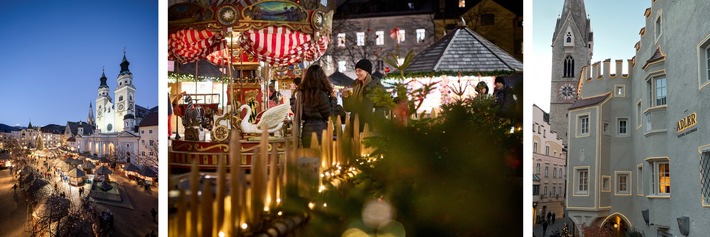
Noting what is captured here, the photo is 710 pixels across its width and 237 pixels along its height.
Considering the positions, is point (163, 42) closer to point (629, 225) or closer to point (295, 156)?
point (295, 156)

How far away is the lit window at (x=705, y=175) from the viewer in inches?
182

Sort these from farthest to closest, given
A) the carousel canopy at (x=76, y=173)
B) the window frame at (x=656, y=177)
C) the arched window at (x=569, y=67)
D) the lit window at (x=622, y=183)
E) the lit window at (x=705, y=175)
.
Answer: the carousel canopy at (x=76, y=173), the arched window at (x=569, y=67), the lit window at (x=622, y=183), the window frame at (x=656, y=177), the lit window at (x=705, y=175)

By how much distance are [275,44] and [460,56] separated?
1.06m

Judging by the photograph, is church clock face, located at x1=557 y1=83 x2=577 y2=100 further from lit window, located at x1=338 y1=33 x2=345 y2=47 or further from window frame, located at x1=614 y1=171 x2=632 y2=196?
lit window, located at x1=338 y1=33 x2=345 y2=47

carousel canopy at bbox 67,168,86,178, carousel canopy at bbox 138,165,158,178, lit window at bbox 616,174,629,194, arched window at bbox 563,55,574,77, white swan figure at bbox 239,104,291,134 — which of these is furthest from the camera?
carousel canopy at bbox 138,165,158,178

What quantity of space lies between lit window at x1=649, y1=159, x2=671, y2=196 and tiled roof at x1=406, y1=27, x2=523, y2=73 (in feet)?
2.97

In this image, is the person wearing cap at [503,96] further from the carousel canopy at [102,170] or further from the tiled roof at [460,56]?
the carousel canopy at [102,170]

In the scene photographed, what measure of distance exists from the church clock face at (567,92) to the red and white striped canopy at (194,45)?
1930mm

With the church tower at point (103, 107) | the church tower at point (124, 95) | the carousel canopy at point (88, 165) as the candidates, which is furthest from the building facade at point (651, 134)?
the carousel canopy at point (88, 165)

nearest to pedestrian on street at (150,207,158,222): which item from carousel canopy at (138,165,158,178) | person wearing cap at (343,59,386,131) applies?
carousel canopy at (138,165,158,178)

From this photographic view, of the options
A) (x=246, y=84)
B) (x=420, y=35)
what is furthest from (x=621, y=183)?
(x=246, y=84)

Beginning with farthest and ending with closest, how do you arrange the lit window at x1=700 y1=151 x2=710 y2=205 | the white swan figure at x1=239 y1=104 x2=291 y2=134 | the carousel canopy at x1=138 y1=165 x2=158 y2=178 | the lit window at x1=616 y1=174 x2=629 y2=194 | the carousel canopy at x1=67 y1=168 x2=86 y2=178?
the carousel canopy at x1=138 y1=165 x2=158 y2=178
the carousel canopy at x1=67 y1=168 x2=86 y2=178
the lit window at x1=616 y1=174 x2=629 y2=194
the white swan figure at x1=239 y1=104 x2=291 y2=134
the lit window at x1=700 y1=151 x2=710 y2=205

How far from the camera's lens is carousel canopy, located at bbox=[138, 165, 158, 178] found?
5.41 meters

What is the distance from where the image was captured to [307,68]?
511 centimetres
